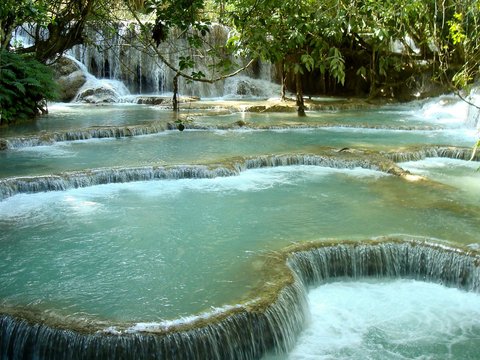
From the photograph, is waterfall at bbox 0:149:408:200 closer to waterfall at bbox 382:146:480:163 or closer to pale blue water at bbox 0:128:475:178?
pale blue water at bbox 0:128:475:178

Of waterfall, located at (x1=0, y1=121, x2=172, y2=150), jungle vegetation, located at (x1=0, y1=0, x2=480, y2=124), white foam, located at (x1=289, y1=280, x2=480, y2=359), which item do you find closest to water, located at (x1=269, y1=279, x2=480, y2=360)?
white foam, located at (x1=289, y1=280, x2=480, y2=359)

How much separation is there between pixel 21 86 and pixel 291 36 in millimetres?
11006

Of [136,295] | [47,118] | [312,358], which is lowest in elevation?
[312,358]

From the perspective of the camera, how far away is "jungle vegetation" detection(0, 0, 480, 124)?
4098mm

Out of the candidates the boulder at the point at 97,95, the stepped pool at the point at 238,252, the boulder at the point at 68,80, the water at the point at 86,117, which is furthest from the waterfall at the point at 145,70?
the stepped pool at the point at 238,252

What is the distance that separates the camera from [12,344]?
4426 millimetres

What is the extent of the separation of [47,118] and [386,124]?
356 inches

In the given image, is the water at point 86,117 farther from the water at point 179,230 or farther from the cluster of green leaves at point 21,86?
the water at point 179,230

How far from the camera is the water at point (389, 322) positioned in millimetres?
4863

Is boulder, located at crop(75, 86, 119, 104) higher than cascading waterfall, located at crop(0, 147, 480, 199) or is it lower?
higher

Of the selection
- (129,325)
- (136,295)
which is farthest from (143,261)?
(129,325)

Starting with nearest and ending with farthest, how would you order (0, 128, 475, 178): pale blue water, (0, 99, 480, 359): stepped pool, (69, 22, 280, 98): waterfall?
1. (0, 99, 480, 359): stepped pool
2. (0, 128, 475, 178): pale blue water
3. (69, 22, 280, 98): waterfall

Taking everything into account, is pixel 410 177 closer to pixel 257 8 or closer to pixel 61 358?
pixel 257 8

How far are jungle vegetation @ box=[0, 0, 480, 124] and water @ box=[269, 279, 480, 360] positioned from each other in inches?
85.2
